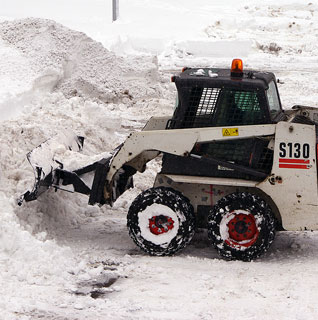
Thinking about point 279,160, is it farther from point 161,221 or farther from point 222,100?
point 161,221

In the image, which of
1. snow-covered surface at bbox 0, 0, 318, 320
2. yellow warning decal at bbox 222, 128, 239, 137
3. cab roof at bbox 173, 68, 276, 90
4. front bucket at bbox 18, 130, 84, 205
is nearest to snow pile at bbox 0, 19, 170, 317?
snow-covered surface at bbox 0, 0, 318, 320

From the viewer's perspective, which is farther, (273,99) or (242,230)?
(273,99)

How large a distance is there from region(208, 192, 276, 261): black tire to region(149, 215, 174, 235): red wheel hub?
1.32 ft

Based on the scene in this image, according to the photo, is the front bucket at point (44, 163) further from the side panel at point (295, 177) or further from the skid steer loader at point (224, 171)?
the side panel at point (295, 177)

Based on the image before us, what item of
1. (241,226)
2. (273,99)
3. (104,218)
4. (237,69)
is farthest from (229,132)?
(104,218)

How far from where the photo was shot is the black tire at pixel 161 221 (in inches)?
267

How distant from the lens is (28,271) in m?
6.16

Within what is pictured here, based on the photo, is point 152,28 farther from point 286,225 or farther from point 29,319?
point 29,319

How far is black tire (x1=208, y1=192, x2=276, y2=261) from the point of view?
661 cm

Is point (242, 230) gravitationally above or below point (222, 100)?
below

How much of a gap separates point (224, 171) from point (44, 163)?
1883mm

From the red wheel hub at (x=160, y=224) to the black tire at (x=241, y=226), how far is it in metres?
0.40

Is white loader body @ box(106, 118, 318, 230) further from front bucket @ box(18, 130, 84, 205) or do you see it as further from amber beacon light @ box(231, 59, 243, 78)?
front bucket @ box(18, 130, 84, 205)

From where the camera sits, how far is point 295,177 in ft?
21.7
